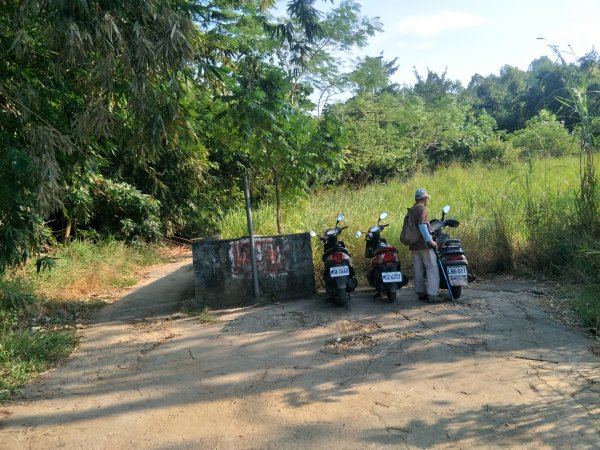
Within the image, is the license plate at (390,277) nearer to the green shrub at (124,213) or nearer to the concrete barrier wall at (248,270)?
the concrete barrier wall at (248,270)

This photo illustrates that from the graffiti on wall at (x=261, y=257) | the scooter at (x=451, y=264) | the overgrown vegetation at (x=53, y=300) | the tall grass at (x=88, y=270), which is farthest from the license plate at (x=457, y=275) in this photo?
the tall grass at (x=88, y=270)

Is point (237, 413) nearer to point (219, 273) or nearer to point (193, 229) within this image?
point (219, 273)

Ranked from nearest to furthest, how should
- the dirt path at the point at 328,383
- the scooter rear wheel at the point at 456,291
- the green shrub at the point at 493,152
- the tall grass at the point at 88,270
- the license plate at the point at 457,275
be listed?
the dirt path at the point at 328,383, the license plate at the point at 457,275, the scooter rear wheel at the point at 456,291, the tall grass at the point at 88,270, the green shrub at the point at 493,152

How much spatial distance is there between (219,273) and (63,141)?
106 inches

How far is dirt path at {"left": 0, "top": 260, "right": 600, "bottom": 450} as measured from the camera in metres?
3.46

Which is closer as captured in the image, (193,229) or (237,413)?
(237,413)

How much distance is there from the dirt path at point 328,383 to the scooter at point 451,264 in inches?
10.9

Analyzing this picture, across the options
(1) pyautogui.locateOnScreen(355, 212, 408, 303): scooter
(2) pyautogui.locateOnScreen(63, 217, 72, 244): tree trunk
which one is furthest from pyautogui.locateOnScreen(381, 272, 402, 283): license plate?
(2) pyautogui.locateOnScreen(63, 217, 72, 244): tree trunk

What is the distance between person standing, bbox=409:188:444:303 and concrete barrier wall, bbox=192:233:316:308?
1533mm

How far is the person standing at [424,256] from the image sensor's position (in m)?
6.41

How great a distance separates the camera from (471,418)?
11.6 ft

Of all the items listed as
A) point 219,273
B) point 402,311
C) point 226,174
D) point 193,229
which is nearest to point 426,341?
point 402,311

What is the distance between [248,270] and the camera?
699cm

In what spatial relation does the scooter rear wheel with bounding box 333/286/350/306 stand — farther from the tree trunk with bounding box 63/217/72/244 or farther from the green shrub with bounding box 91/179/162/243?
the green shrub with bounding box 91/179/162/243
